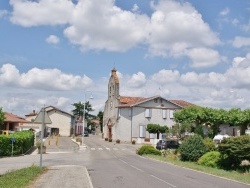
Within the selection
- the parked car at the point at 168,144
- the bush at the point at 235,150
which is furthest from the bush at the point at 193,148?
the parked car at the point at 168,144

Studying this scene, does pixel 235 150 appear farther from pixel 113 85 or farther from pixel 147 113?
pixel 113 85

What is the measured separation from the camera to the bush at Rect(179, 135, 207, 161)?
3628 centimetres

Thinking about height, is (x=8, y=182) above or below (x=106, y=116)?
below

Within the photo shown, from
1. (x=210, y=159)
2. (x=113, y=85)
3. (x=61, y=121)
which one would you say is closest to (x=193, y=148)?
(x=210, y=159)

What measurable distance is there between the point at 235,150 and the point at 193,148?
26.2ft

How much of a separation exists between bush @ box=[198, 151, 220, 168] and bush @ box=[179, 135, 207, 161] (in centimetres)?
249

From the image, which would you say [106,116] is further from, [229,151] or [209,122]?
[229,151]

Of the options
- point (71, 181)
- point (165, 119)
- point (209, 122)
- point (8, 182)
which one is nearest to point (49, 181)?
point (71, 181)

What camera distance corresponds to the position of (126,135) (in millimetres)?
74188

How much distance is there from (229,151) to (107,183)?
13.0m

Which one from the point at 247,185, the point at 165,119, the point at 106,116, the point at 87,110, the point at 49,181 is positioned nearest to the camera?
the point at 49,181

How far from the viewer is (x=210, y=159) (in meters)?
32.7

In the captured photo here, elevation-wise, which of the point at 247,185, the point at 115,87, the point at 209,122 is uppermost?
the point at 115,87

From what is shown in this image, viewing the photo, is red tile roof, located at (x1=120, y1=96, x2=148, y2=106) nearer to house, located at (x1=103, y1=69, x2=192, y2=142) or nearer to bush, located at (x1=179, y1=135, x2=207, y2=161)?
house, located at (x1=103, y1=69, x2=192, y2=142)
